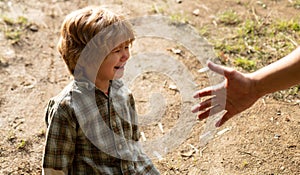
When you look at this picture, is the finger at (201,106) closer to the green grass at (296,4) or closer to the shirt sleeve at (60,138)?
the shirt sleeve at (60,138)

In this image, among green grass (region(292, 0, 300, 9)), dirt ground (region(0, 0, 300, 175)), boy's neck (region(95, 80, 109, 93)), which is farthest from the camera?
green grass (region(292, 0, 300, 9))

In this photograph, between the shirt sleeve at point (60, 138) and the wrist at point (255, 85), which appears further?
the wrist at point (255, 85)

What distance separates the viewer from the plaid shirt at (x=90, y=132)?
7.74 ft

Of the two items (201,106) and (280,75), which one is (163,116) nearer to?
(201,106)

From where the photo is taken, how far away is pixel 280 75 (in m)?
2.58

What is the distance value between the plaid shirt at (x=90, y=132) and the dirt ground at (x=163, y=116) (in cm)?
74

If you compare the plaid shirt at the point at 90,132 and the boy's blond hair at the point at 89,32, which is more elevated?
the boy's blond hair at the point at 89,32

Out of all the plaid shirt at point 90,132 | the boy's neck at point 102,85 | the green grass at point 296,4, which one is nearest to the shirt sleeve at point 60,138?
the plaid shirt at point 90,132

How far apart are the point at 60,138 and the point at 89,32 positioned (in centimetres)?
58

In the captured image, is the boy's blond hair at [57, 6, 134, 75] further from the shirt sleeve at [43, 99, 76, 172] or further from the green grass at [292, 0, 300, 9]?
the green grass at [292, 0, 300, 9]

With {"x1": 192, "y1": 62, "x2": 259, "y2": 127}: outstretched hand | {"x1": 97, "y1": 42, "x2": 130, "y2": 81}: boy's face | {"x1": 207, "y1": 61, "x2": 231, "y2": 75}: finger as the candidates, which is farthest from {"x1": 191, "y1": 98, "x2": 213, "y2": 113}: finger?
{"x1": 97, "y1": 42, "x2": 130, "y2": 81}: boy's face

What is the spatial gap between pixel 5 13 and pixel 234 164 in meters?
2.97

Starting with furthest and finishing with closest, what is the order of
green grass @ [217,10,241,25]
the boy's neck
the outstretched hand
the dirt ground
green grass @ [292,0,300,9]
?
green grass @ [292,0,300,9], green grass @ [217,10,241,25], the dirt ground, the outstretched hand, the boy's neck

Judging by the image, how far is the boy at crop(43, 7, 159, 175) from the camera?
7.70 ft
